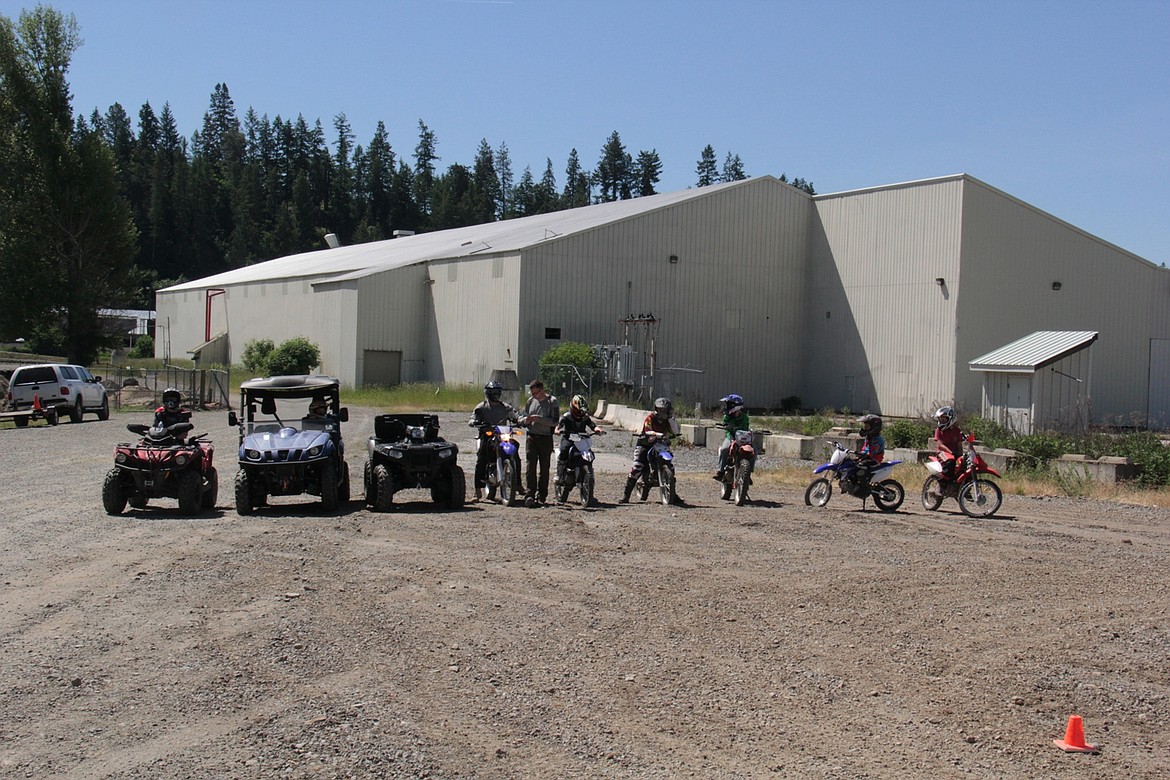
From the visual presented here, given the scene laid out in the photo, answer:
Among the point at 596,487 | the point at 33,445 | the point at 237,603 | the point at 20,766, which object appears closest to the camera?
the point at 20,766

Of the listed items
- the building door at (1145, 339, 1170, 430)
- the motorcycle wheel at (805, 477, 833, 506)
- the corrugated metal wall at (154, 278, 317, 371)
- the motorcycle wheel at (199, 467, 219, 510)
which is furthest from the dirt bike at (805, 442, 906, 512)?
the corrugated metal wall at (154, 278, 317, 371)

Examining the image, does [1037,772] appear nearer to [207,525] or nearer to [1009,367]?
[207,525]

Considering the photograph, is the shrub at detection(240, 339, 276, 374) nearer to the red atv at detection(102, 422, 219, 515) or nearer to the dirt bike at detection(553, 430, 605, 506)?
the red atv at detection(102, 422, 219, 515)

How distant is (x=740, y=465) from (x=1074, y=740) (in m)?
10.1

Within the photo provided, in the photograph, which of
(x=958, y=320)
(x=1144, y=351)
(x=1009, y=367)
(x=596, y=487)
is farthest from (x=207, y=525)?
(x=1144, y=351)

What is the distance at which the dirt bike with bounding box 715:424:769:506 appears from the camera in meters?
16.2

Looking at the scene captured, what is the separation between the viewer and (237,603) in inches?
357

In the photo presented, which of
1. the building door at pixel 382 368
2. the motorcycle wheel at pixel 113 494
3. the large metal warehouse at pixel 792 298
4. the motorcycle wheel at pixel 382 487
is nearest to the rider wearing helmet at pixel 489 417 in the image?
the motorcycle wheel at pixel 382 487

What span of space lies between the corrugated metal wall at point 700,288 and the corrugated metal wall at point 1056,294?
28.9 feet

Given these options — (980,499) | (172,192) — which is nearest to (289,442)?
(980,499)

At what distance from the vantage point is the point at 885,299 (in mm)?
41500

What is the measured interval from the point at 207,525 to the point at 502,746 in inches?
335

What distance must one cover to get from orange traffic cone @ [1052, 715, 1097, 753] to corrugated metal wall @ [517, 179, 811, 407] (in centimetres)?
3586

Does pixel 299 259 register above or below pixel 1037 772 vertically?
above
